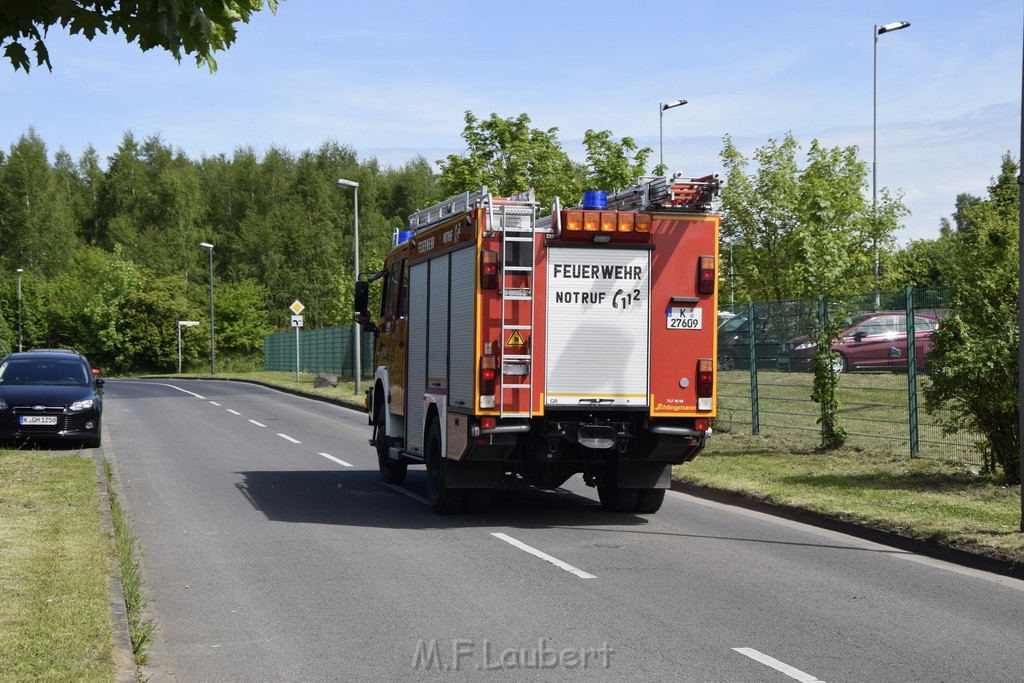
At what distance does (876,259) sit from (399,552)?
27.8 meters

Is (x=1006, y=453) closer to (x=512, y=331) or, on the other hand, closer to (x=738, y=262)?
(x=512, y=331)

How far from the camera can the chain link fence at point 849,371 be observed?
1612cm

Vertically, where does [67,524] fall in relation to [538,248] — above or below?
below

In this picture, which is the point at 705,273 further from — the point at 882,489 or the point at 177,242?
the point at 177,242

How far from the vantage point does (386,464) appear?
1550cm

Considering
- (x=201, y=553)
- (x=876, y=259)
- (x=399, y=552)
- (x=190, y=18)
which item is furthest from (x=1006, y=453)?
(x=876, y=259)

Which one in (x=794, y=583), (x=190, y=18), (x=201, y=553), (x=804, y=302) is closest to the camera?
(x=190, y=18)

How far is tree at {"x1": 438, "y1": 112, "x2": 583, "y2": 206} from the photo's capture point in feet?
121

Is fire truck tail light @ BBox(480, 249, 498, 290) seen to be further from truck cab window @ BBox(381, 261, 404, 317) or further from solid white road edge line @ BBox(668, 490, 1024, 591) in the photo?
solid white road edge line @ BBox(668, 490, 1024, 591)

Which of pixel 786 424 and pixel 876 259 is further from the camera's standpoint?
pixel 876 259

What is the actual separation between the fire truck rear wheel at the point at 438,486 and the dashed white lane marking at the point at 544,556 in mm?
1051

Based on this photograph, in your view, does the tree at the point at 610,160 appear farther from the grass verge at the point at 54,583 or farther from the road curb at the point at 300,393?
the grass verge at the point at 54,583

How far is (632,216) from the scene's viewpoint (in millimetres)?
11680

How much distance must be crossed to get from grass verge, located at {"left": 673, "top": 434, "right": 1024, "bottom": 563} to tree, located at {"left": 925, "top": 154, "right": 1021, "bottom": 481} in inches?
25.2
